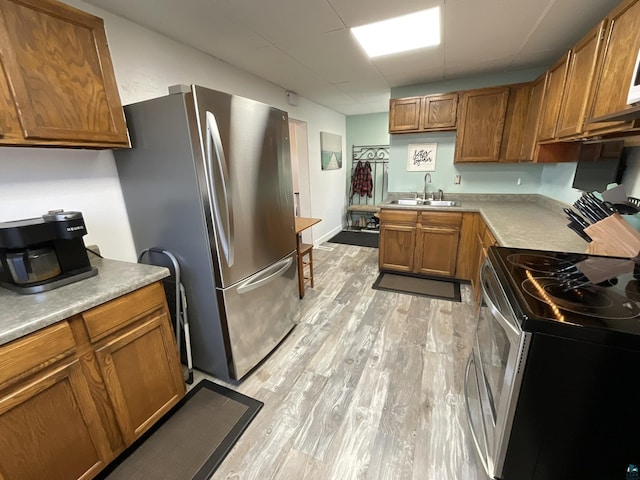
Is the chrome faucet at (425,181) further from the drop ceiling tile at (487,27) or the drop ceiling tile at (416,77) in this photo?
the drop ceiling tile at (487,27)

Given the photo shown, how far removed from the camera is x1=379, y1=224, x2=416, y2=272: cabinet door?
3.25 m

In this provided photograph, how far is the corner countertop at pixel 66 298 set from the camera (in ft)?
3.21

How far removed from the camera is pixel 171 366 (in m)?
1.57

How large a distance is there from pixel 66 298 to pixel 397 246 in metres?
3.03

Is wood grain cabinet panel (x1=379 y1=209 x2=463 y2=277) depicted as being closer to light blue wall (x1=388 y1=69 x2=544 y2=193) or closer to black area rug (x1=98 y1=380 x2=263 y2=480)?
light blue wall (x1=388 y1=69 x2=544 y2=193)

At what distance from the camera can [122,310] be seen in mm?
1287

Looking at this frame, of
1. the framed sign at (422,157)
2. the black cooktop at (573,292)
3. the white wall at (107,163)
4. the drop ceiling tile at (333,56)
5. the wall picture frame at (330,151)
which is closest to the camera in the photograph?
the black cooktop at (573,292)

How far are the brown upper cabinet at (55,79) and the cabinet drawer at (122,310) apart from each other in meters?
0.82

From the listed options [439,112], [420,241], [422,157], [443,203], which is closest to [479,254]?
[420,241]

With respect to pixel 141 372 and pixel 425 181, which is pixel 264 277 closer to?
pixel 141 372

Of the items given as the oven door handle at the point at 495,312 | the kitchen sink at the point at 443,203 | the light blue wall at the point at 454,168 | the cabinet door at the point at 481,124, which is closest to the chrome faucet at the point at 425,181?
the light blue wall at the point at 454,168

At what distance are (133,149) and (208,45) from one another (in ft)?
3.80

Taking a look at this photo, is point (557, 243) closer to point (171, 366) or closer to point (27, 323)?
point (171, 366)

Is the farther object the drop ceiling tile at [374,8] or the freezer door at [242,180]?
the drop ceiling tile at [374,8]
